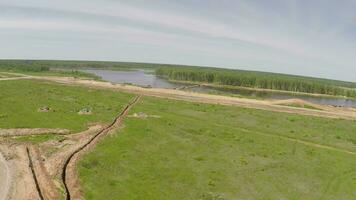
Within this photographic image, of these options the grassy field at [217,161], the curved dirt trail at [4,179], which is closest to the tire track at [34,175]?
the curved dirt trail at [4,179]

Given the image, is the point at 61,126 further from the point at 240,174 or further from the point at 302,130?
the point at 302,130

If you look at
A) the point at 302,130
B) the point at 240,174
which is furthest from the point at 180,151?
the point at 302,130

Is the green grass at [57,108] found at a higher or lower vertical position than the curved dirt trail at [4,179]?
higher

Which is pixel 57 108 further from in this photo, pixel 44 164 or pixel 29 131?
pixel 44 164

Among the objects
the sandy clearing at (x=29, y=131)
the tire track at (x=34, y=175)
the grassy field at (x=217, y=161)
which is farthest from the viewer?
the sandy clearing at (x=29, y=131)

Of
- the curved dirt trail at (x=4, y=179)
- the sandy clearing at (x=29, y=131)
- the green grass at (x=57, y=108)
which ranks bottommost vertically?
the curved dirt trail at (x=4, y=179)

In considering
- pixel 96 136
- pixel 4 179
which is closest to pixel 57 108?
pixel 96 136

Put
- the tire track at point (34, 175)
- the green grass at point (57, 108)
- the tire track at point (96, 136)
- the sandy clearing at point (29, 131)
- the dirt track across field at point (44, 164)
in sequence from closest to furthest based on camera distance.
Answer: the tire track at point (34, 175)
the dirt track across field at point (44, 164)
the tire track at point (96, 136)
the sandy clearing at point (29, 131)
the green grass at point (57, 108)

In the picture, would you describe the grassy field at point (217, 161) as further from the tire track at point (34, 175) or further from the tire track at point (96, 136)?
the tire track at point (34, 175)
